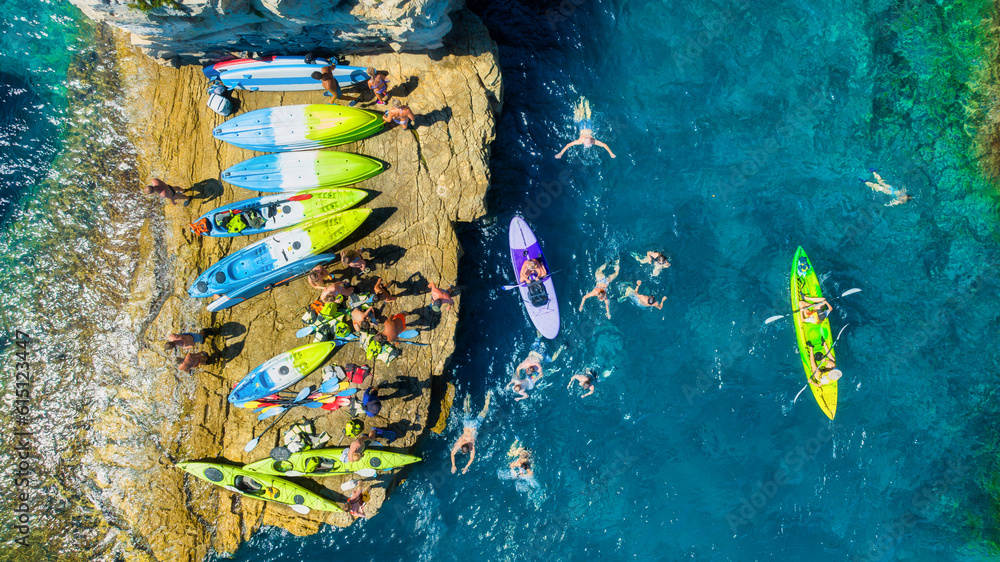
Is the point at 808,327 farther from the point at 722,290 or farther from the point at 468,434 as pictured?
the point at 468,434

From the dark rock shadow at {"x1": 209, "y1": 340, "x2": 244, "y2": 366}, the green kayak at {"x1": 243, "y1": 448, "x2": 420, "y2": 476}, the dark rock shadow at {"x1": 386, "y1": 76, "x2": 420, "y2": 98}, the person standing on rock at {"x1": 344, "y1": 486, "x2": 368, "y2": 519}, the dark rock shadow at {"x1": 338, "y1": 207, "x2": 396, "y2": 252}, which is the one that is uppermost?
the dark rock shadow at {"x1": 386, "y1": 76, "x2": 420, "y2": 98}

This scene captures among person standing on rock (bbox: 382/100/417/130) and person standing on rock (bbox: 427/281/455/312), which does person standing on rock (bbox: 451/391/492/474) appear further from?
person standing on rock (bbox: 382/100/417/130)

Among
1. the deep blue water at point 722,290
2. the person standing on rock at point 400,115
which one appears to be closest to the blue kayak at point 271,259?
the person standing on rock at point 400,115

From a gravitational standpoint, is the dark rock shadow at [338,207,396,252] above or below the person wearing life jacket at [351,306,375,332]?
above

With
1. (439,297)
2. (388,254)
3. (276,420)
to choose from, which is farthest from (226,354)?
(439,297)

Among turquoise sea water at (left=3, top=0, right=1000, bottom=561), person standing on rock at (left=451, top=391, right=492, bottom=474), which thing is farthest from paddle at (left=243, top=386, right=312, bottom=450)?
person standing on rock at (left=451, top=391, right=492, bottom=474)

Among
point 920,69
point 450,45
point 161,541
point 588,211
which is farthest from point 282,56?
point 920,69
